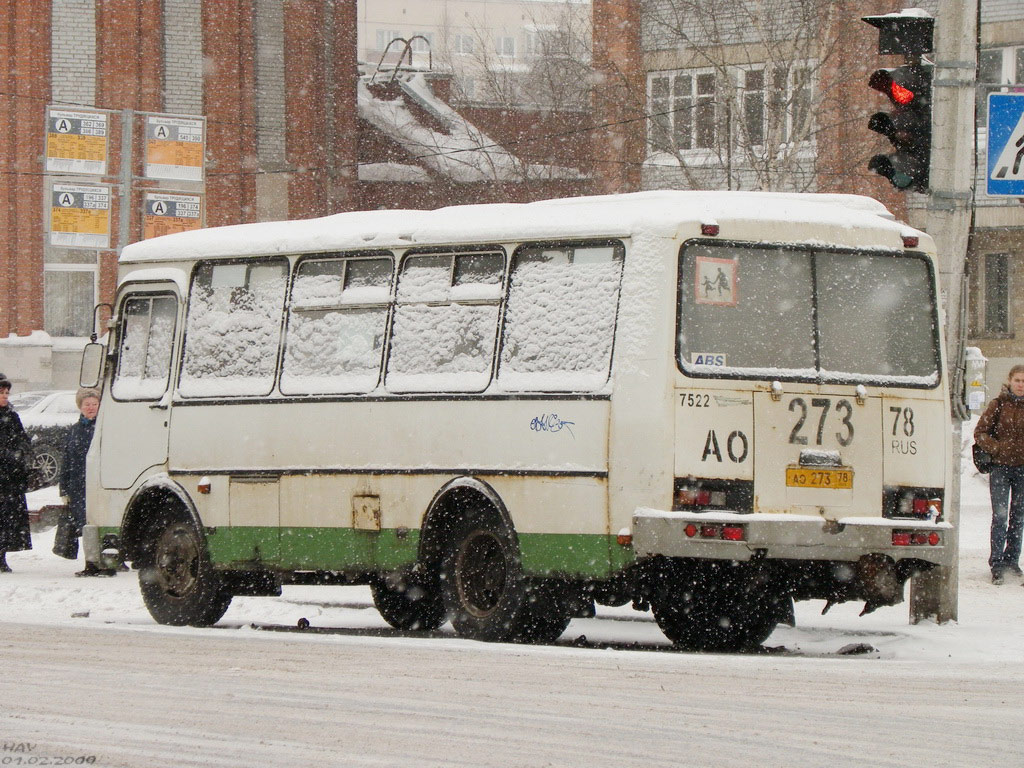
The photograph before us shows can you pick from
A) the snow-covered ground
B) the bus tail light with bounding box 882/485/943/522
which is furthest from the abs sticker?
the snow-covered ground

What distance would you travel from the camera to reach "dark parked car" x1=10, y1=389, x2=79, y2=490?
28984mm

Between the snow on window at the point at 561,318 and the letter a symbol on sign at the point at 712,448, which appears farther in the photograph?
the snow on window at the point at 561,318

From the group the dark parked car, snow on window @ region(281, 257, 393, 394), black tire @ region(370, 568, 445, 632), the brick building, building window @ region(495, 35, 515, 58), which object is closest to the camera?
snow on window @ region(281, 257, 393, 394)

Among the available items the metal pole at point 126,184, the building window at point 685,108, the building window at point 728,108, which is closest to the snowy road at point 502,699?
the metal pole at point 126,184

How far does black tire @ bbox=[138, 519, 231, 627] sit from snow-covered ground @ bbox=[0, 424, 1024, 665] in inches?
8.6

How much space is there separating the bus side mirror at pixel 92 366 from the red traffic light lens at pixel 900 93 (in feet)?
20.7

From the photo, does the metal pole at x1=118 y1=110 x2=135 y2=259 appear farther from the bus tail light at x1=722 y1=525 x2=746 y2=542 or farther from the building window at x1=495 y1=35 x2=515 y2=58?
the building window at x1=495 y1=35 x2=515 y2=58

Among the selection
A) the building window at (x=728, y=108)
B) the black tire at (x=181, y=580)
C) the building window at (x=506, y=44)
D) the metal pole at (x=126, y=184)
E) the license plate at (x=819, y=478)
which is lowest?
the black tire at (x=181, y=580)

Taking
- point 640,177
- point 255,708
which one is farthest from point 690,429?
point 640,177

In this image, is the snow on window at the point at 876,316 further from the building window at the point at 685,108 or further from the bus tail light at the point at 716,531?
the building window at the point at 685,108

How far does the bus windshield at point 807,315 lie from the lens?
Answer: 1155cm

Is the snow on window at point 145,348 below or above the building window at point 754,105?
below

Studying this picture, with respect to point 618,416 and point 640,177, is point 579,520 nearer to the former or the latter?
point 618,416

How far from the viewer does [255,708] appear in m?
8.48
